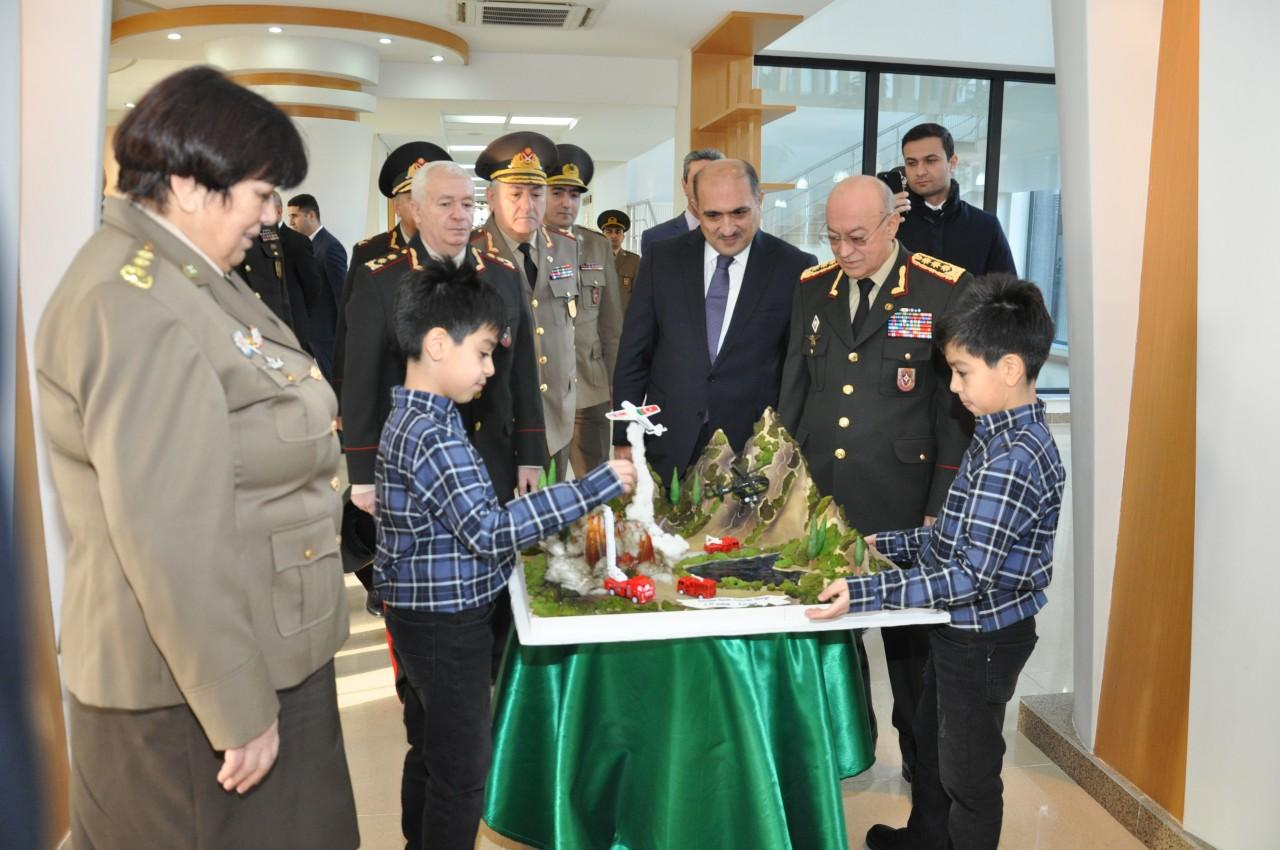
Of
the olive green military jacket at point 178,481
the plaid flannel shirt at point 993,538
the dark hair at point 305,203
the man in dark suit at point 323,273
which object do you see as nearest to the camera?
the olive green military jacket at point 178,481

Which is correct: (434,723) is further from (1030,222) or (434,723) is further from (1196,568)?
(1030,222)

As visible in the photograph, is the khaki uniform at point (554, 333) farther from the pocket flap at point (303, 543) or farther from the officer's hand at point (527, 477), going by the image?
the pocket flap at point (303, 543)

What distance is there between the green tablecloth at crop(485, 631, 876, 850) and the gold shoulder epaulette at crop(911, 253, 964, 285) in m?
0.95

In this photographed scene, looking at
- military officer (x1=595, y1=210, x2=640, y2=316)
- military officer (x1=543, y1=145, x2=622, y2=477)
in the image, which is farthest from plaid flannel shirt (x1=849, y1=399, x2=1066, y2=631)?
military officer (x1=595, y1=210, x2=640, y2=316)

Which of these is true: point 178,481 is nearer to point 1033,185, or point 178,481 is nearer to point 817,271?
point 817,271

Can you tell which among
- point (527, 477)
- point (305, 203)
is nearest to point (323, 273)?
point (305, 203)

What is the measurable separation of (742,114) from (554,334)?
12.8 ft

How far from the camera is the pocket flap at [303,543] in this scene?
1478mm

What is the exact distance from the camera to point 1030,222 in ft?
33.0

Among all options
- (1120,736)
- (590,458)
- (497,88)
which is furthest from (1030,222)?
Answer: (1120,736)

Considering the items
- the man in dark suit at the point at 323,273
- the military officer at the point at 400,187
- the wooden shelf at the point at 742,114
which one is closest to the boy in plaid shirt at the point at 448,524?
the military officer at the point at 400,187

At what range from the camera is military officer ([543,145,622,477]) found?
450 centimetres

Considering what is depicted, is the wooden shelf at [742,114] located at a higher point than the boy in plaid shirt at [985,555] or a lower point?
higher

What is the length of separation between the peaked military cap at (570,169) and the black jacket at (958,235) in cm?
136
